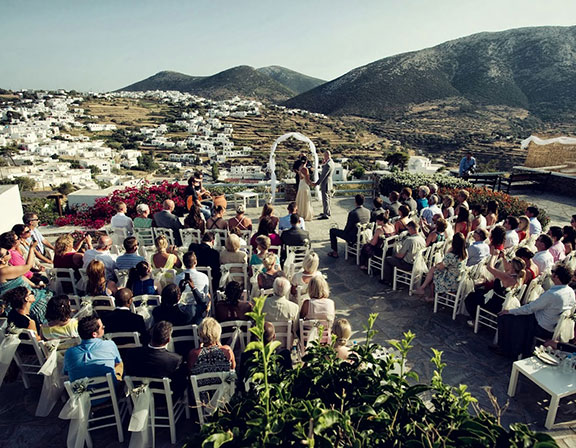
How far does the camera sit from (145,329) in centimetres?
370

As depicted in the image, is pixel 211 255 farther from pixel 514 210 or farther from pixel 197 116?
pixel 197 116

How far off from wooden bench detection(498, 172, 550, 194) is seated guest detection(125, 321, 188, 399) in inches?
489

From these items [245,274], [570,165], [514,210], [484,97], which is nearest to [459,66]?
[484,97]

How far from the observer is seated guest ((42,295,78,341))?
11.3 feet

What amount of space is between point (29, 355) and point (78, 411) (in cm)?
188

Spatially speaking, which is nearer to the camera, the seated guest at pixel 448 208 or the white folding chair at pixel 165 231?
the white folding chair at pixel 165 231

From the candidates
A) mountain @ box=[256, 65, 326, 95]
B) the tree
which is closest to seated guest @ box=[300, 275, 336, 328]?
the tree

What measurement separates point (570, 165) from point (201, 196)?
1439cm

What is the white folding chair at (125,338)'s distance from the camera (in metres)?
3.36

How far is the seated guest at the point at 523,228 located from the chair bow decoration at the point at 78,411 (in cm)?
611

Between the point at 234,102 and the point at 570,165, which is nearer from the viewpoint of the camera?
the point at 570,165

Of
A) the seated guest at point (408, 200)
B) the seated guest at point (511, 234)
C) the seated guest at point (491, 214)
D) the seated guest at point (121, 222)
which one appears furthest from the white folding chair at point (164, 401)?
the seated guest at point (491, 214)

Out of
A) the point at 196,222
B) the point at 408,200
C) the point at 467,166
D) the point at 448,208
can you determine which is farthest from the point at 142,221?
the point at 467,166

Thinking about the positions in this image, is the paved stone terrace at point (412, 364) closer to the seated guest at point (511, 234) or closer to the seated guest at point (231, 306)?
the seated guest at point (231, 306)
